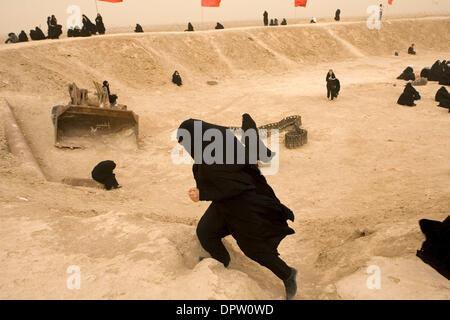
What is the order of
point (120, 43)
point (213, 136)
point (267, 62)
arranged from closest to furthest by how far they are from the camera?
point (213, 136), point (120, 43), point (267, 62)

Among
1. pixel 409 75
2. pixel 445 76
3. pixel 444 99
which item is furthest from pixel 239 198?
pixel 409 75

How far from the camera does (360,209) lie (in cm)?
563

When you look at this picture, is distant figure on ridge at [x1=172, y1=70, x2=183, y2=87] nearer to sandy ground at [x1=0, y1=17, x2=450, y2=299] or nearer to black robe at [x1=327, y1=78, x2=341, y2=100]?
sandy ground at [x1=0, y1=17, x2=450, y2=299]

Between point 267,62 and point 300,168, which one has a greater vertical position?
point 267,62

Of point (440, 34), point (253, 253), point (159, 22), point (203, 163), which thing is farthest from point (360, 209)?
point (159, 22)

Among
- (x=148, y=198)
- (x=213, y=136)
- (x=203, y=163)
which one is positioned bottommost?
(x=148, y=198)

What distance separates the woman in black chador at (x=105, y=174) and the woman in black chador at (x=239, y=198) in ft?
13.5

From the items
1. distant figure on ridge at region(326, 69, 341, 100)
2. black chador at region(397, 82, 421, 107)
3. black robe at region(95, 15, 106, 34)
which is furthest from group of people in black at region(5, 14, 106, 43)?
black chador at region(397, 82, 421, 107)

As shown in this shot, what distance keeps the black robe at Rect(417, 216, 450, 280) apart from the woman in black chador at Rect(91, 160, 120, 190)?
17.9 feet

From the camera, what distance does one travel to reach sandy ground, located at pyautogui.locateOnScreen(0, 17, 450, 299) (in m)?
2.85

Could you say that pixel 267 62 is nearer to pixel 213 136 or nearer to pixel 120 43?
pixel 120 43

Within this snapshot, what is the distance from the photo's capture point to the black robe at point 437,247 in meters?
2.96

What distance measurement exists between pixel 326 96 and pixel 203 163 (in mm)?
13045

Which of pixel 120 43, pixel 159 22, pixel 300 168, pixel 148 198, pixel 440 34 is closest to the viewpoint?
pixel 148 198
